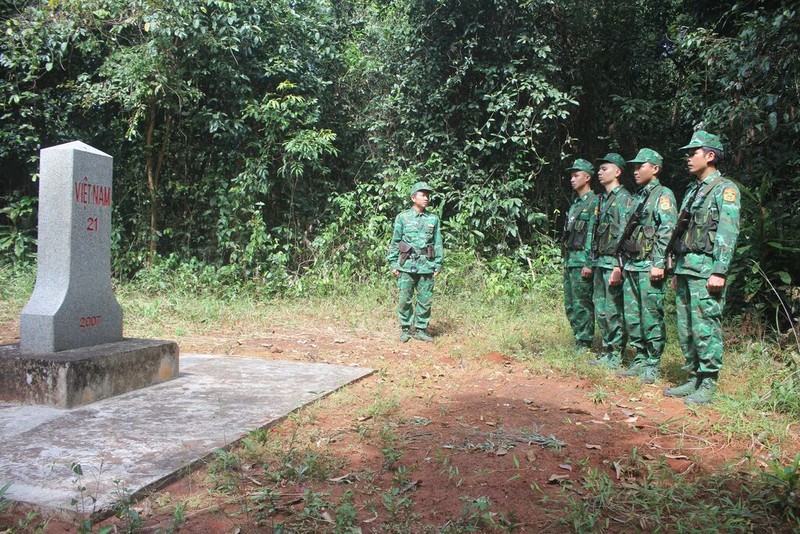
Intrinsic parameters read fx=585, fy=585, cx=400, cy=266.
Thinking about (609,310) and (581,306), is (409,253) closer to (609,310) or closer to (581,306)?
(581,306)

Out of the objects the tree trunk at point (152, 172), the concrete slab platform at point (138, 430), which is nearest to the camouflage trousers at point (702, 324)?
the concrete slab platform at point (138, 430)

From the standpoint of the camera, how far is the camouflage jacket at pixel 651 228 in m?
4.84

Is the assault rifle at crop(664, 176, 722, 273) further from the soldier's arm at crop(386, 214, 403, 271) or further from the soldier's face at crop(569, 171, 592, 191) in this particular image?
the soldier's arm at crop(386, 214, 403, 271)

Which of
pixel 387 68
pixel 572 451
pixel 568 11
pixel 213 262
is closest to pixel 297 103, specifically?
pixel 387 68

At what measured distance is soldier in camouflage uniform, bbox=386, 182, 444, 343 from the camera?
22.6 ft

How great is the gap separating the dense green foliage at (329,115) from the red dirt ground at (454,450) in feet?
14.1

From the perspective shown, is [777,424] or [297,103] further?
[297,103]

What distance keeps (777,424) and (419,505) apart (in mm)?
2484

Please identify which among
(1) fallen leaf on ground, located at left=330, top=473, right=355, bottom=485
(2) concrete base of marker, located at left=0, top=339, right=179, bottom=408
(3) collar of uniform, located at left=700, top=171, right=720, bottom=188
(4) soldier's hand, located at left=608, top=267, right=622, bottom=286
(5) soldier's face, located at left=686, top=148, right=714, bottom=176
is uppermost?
(5) soldier's face, located at left=686, top=148, right=714, bottom=176

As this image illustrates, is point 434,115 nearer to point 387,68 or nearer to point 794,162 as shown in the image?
point 387,68

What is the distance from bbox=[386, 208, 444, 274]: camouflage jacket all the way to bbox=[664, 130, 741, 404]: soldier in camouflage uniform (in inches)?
118

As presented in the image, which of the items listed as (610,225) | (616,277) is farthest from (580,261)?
(616,277)

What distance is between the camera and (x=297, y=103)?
926 cm

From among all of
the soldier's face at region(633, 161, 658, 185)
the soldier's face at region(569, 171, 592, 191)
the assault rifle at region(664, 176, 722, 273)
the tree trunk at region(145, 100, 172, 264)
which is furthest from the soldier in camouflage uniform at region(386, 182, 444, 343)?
the tree trunk at region(145, 100, 172, 264)
